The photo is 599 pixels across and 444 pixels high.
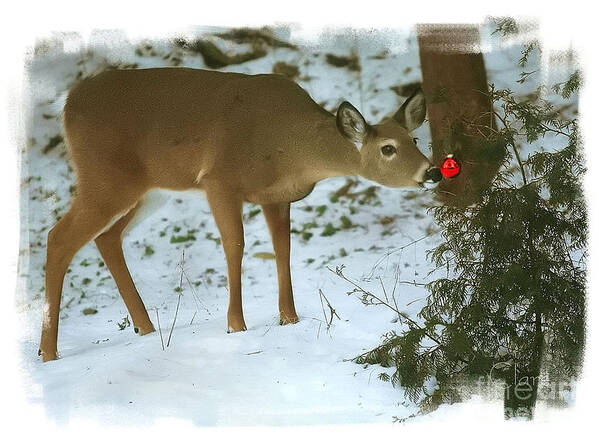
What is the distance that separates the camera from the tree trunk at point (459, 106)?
16.7ft

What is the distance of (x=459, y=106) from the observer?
19.4 feet

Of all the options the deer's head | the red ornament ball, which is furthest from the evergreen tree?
the deer's head

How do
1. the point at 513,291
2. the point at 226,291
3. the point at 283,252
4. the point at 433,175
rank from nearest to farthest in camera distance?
the point at 513,291
the point at 433,175
the point at 283,252
the point at 226,291

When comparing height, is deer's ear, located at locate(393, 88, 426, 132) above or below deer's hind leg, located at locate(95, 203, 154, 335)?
above

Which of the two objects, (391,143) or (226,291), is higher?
(391,143)

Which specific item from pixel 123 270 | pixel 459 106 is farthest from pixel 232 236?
pixel 459 106

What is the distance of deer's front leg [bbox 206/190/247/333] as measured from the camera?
596 cm

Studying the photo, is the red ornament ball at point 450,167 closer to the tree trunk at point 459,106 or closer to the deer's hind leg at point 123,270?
the tree trunk at point 459,106

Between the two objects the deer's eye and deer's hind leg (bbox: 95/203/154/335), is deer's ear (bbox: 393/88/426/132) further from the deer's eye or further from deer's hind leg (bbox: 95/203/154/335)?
deer's hind leg (bbox: 95/203/154/335)

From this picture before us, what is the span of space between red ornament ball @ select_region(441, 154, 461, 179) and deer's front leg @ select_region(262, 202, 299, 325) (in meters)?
1.36

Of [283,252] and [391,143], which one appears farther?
[283,252]

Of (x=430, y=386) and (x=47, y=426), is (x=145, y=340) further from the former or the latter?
(x=430, y=386)

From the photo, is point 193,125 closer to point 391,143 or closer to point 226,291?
point 391,143

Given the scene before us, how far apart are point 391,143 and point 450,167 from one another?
0.53m
